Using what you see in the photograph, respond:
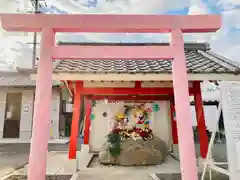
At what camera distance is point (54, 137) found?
13.0 meters

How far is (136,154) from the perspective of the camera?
19.9ft

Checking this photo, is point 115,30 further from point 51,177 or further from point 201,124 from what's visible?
point 201,124

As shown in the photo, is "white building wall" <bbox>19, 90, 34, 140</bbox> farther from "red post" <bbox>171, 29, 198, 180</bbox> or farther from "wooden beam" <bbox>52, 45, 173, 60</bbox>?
"red post" <bbox>171, 29, 198, 180</bbox>

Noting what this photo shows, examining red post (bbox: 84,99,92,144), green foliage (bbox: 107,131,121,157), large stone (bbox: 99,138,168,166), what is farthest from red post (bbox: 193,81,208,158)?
red post (bbox: 84,99,92,144)

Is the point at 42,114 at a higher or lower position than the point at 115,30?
lower

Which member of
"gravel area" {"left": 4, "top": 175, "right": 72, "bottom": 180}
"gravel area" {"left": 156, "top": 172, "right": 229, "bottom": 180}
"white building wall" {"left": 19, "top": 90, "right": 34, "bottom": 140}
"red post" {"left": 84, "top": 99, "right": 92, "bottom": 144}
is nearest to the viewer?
"gravel area" {"left": 156, "top": 172, "right": 229, "bottom": 180}

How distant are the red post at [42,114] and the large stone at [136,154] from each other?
4120 mm

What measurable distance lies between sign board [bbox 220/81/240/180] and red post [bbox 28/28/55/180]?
240cm

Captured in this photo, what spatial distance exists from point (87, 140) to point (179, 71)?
7.03 metres

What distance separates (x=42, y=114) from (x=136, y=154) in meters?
4.28

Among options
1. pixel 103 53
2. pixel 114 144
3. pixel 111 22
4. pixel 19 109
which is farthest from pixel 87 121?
pixel 19 109

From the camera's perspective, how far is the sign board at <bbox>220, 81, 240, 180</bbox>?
2904 mm

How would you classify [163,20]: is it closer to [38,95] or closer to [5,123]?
[38,95]

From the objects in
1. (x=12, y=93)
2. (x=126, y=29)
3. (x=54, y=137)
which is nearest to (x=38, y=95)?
(x=126, y=29)
